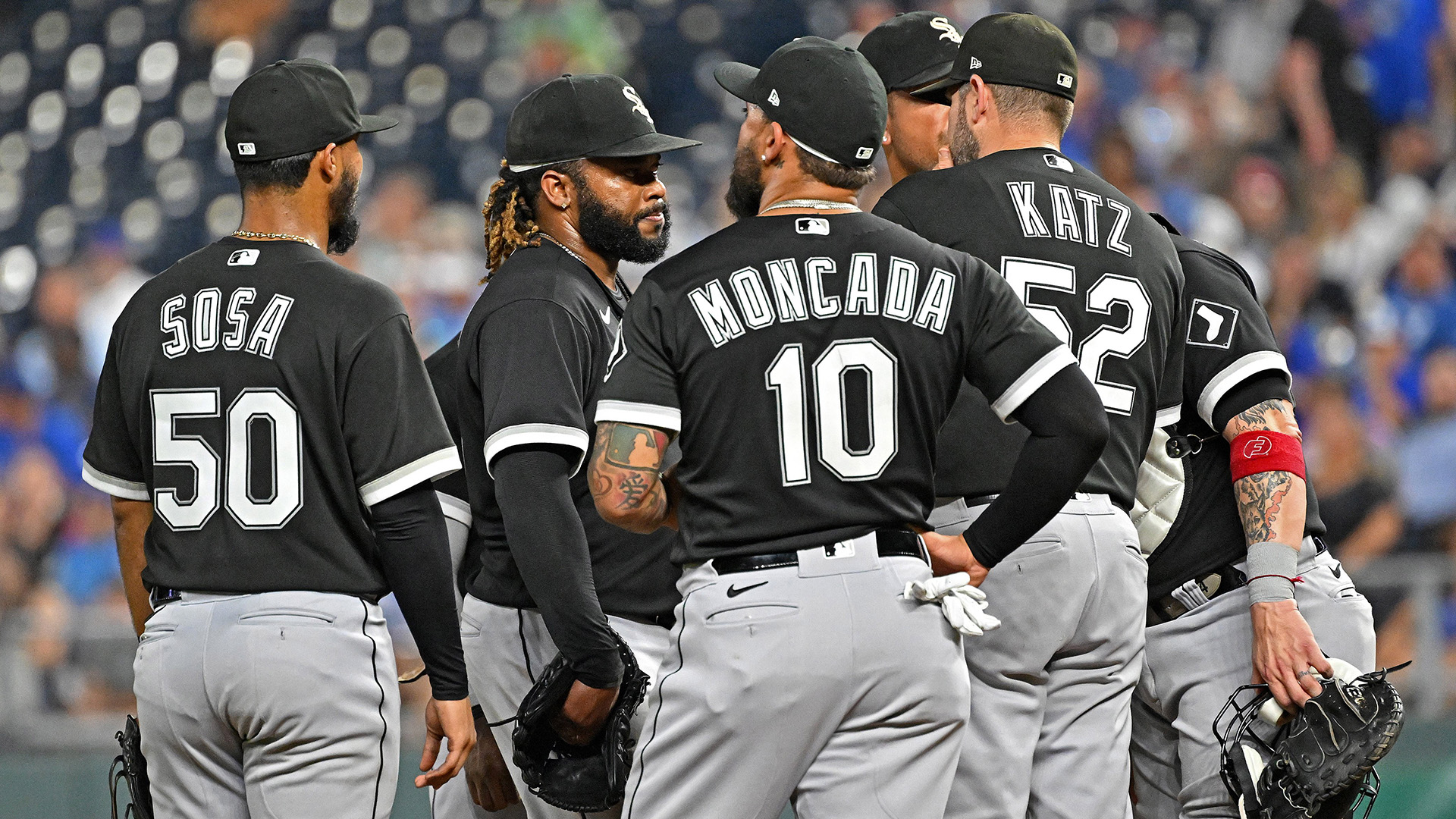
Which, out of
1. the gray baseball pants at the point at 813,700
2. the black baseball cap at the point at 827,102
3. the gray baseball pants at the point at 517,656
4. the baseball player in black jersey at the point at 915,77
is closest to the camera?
the gray baseball pants at the point at 813,700

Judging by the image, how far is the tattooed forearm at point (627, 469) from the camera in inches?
95.8

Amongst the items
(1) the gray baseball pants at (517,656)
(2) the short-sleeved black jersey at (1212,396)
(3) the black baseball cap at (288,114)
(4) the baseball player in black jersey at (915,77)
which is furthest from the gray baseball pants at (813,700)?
(4) the baseball player in black jersey at (915,77)

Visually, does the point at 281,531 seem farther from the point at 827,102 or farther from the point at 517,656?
the point at 827,102

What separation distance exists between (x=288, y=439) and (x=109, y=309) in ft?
18.7

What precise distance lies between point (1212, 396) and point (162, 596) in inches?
82.9

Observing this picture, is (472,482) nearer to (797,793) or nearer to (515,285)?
(515,285)

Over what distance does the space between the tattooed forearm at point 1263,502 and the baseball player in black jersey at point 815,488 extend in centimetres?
75

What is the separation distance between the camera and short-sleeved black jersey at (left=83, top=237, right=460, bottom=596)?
267 centimetres

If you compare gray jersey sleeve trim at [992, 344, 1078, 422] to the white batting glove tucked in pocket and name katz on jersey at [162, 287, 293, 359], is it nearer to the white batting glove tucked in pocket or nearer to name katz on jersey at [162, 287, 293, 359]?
the white batting glove tucked in pocket

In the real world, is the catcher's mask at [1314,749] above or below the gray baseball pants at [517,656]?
below

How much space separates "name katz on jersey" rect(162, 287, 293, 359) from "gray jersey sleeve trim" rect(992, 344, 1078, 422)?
4.20 feet

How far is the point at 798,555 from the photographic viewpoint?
238cm

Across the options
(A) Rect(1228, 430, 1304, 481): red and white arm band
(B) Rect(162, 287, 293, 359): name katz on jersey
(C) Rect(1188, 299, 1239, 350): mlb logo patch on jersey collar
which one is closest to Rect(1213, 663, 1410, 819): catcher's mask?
(A) Rect(1228, 430, 1304, 481): red and white arm band

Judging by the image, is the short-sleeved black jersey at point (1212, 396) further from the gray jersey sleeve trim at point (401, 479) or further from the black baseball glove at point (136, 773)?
the black baseball glove at point (136, 773)
